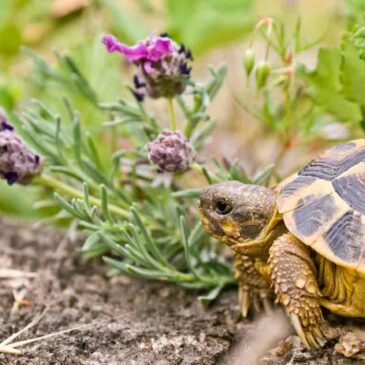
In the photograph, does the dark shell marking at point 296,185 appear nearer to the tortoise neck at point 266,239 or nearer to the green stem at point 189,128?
the tortoise neck at point 266,239

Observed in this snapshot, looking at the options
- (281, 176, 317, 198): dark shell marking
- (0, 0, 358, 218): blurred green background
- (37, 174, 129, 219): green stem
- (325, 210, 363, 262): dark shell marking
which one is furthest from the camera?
(0, 0, 358, 218): blurred green background

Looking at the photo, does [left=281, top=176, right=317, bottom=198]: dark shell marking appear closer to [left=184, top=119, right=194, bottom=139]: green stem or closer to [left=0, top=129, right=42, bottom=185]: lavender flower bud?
[left=184, top=119, right=194, bottom=139]: green stem

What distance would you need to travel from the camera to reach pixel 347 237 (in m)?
1.31

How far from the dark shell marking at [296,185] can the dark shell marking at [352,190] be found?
5 centimetres

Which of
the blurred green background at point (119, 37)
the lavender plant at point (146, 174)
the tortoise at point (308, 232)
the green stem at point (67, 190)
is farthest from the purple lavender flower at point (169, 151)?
the blurred green background at point (119, 37)

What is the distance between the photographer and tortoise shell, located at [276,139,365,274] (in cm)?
131

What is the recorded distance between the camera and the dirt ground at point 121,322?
54.9 inches

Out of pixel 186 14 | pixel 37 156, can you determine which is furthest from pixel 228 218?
pixel 186 14

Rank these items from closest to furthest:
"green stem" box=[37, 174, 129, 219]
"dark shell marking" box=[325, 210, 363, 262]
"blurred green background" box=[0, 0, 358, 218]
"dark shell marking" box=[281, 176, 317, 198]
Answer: "dark shell marking" box=[325, 210, 363, 262], "dark shell marking" box=[281, 176, 317, 198], "green stem" box=[37, 174, 129, 219], "blurred green background" box=[0, 0, 358, 218]

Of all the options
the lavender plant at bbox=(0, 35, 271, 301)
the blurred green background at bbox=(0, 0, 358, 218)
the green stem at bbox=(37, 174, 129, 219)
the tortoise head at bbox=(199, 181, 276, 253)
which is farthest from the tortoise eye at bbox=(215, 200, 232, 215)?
the blurred green background at bbox=(0, 0, 358, 218)

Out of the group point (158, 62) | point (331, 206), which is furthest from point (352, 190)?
point (158, 62)

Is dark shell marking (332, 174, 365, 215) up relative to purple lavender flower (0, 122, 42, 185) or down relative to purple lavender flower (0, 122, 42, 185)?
down

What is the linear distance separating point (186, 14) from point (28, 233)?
1.06m

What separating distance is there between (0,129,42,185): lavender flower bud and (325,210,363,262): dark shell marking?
0.71 m
